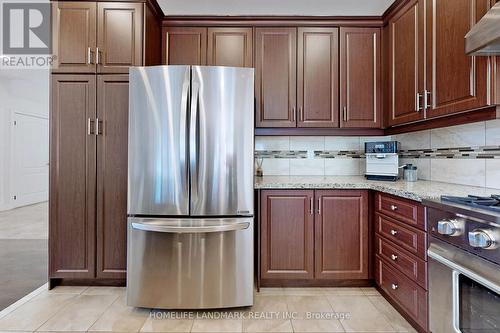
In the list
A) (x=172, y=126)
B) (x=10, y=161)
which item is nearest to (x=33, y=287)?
(x=172, y=126)

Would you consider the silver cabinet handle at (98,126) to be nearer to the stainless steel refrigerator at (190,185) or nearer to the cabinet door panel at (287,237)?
the stainless steel refrigerator at (190,185)

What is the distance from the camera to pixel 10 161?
570cm

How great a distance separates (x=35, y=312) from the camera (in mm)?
2010

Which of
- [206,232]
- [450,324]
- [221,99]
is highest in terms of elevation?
[221,99]

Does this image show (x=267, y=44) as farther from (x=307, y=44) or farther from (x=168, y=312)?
(x=168, y=312)

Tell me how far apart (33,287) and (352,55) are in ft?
11.3

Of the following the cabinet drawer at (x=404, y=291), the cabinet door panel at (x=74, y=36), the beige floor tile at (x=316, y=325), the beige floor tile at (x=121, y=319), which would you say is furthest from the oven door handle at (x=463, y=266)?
the cabinet door panel at (x=74, y=36)

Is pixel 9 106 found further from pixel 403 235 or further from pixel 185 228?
pixel 403 235

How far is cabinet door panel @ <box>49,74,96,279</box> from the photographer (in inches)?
90.5

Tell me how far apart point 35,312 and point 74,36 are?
2.10 metres

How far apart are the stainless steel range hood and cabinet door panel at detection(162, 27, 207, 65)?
6.71ft

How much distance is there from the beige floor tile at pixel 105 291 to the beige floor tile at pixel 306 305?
4.40 ft

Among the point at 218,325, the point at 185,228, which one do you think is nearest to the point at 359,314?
the point at 218,325

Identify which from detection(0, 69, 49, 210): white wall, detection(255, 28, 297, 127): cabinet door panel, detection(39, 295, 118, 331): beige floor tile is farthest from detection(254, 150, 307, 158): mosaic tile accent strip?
detection(0, 69, 49, 210): white wall
